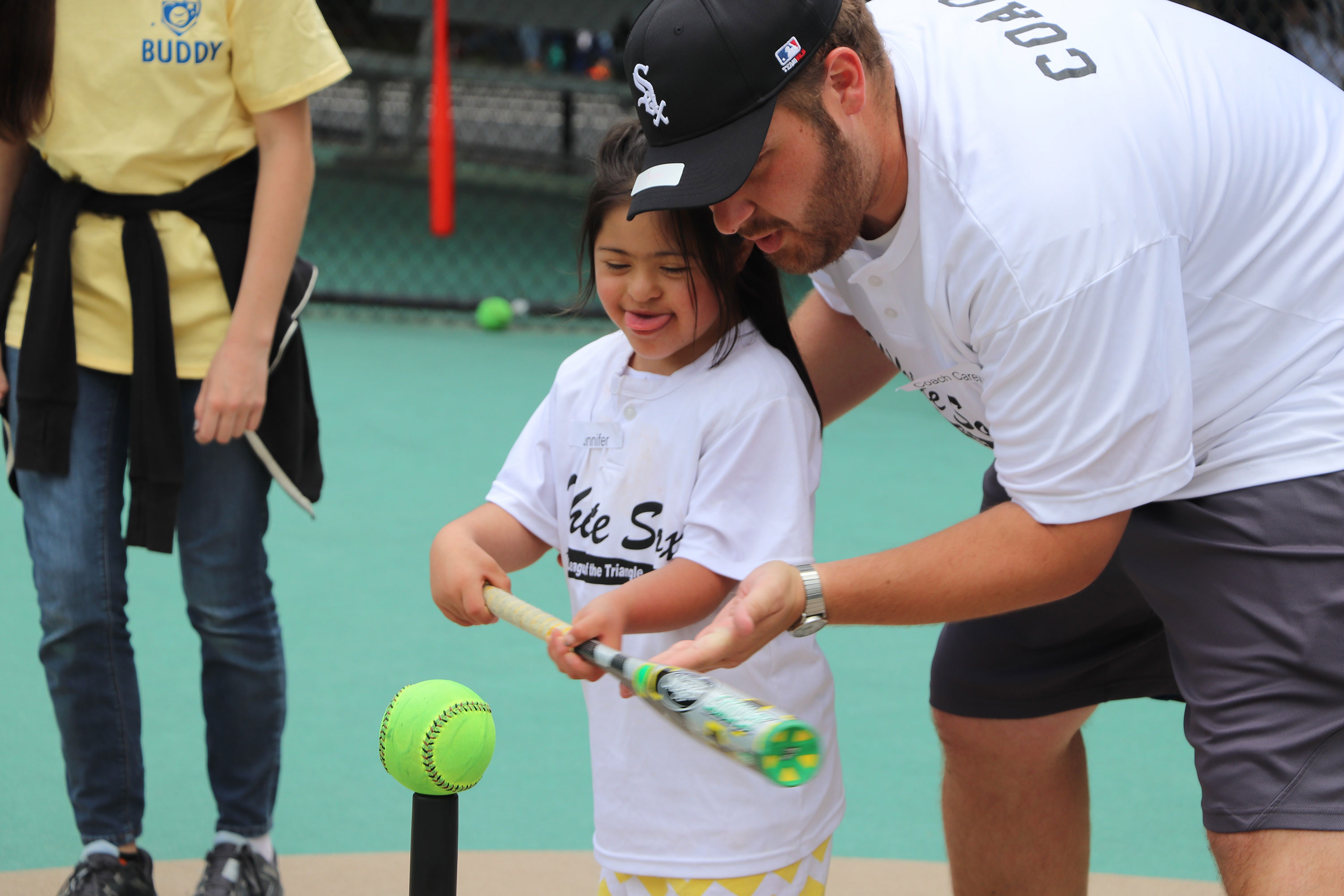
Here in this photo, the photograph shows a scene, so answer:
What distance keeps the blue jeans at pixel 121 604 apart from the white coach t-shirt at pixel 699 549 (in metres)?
0.64

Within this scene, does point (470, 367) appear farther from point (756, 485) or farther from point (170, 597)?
point (756, 485)

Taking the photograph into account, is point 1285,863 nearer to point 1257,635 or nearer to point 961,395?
point 1257,635

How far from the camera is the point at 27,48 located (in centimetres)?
203

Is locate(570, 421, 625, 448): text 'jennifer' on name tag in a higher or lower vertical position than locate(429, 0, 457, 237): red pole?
higher

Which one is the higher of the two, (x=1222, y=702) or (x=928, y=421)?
(x=1222, y=702)

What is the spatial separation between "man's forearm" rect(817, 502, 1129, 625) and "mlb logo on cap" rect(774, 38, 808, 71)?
52 centimetres

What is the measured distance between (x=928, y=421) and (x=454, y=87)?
6.83 m

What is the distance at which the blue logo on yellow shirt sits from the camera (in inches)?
79.9

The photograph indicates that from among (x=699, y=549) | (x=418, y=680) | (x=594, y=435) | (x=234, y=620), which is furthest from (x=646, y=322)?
(x=418, y=680)

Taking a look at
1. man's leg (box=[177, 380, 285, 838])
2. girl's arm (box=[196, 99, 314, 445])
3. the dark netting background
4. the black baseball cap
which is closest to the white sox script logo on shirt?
the black baseball cap

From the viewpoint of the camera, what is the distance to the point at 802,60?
1507 mm

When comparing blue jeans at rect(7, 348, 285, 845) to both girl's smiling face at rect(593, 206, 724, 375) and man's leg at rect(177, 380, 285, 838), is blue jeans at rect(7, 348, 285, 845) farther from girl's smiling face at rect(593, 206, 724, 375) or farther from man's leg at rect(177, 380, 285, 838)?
girl's smiling face at rect(593, 206, 724, 375)

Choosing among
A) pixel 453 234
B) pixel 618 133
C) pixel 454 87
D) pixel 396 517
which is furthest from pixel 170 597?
pixel 454 87

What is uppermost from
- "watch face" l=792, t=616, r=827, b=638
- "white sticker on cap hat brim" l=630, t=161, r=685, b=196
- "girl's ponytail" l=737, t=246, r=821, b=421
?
"white sticker on cap hat brim" l=630, t=161, r=685, b=196
